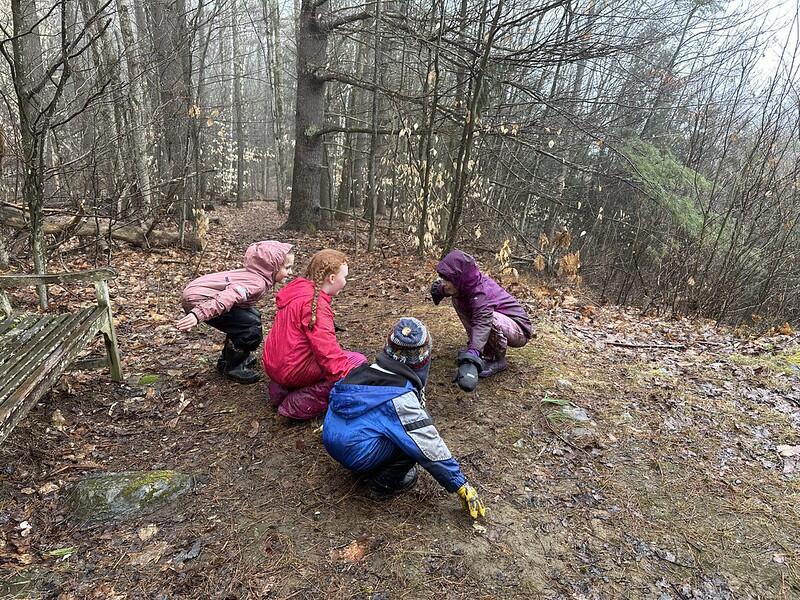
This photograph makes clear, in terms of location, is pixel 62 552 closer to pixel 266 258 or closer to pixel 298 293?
pixel 298 293

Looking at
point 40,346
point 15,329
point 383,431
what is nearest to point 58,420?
point 40,346

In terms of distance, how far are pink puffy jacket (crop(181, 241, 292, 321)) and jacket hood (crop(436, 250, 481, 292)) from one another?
1.30 metres

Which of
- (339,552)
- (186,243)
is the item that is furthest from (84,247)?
(339,552)

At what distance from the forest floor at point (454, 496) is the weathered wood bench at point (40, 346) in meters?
0.52

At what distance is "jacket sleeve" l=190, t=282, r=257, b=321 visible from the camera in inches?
140

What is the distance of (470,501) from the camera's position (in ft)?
8.68

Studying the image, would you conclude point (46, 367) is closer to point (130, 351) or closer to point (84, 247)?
point (130, 351)

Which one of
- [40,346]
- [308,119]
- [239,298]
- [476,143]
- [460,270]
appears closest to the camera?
[40,346]

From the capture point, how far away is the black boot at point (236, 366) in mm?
4207

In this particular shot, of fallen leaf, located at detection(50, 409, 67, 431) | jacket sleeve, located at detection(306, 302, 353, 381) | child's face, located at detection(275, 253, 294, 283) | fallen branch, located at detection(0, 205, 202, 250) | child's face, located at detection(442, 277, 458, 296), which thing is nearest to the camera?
jacket sleeve, located at detection(306, 302, 353, 381)

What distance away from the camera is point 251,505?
2828 mm

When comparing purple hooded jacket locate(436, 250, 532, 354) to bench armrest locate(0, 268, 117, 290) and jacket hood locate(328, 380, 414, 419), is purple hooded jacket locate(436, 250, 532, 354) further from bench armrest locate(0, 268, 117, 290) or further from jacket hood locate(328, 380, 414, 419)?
bench armrest locate(0, 268, 117, 290)

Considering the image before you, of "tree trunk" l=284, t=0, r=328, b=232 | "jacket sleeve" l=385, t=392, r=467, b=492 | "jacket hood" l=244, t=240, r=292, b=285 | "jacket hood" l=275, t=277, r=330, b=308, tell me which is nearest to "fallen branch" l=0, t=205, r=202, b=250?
"tree trunk" l=284, t=0, r=328, b=232

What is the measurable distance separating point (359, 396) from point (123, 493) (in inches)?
59.3
